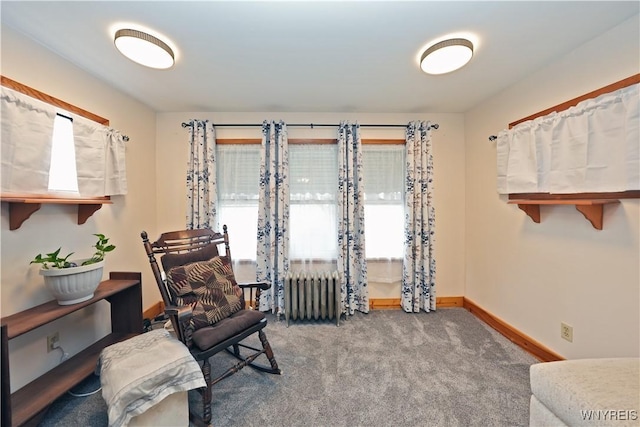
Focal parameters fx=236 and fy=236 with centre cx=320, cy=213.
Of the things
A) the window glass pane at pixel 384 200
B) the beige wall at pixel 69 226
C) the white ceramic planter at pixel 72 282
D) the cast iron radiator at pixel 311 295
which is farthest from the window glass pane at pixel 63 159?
the window glass pane at pixel 384 200

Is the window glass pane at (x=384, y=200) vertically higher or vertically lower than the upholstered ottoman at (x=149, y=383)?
higher

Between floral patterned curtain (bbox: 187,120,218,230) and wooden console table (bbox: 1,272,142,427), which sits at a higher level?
floral patterned curtain (bbox: 187,120,218,230)

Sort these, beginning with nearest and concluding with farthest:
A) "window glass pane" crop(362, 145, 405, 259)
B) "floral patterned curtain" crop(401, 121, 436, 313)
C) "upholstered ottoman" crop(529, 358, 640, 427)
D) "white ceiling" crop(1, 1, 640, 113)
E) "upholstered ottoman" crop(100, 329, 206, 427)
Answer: "upholstered ottoman" crop(529, 358, 640, 427)
"upholstered ottoman" crop(100, 329, 206, 427)
"white ceiling" crop(1, 1, 640, 113)
"floral patterned curtain" crop(401, 121, 436, 313)
"window glass pane" crop(362, 145, 405, 259)

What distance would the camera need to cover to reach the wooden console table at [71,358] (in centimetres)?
120

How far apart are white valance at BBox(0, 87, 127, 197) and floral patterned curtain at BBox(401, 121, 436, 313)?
3.08 metres

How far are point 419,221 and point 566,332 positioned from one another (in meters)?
1.49

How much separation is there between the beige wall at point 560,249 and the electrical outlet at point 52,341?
12.5 ft

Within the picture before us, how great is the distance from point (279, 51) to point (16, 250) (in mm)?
2192

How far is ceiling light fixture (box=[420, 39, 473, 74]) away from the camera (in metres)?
1.62

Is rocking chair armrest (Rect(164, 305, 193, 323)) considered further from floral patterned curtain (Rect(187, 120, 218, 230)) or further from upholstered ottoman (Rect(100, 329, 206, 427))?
floral patterned curtain (Rect(187, 120, 218, 230))

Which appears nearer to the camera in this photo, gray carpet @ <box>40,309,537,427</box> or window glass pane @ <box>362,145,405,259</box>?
gray carpet @ <box>40,309,537,427</box>

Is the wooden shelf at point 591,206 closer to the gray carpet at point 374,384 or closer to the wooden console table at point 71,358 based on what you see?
the gray carpet at point 374,384

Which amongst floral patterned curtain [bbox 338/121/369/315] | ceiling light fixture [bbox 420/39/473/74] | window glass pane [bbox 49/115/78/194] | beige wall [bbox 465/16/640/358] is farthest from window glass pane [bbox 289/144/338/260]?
window glass pane [bbox 49/115/78/194]

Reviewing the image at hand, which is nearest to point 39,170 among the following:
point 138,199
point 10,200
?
point 10,200
